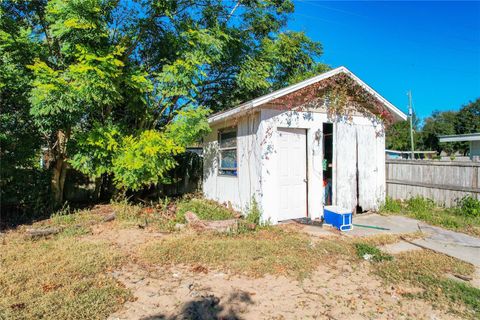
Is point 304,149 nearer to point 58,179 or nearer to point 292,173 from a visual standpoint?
point 292,173

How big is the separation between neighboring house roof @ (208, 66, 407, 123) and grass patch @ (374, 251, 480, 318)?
385cm

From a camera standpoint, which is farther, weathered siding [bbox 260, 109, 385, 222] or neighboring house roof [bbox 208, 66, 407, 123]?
weathered siding [bbox 260, 109, 385, 222]

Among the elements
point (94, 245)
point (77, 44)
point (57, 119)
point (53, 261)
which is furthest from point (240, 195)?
point (77, 44)

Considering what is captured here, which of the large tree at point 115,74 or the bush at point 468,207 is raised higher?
the large tree at point 115,74

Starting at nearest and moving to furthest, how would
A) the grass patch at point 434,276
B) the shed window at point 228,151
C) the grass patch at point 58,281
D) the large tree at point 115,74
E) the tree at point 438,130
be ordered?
1. the grass patch at point 58,281
2. the grass patch at point 434,276
3. the large tree at point 115,74
4. the shed window at point 228,151
5. the tree at point 438,130

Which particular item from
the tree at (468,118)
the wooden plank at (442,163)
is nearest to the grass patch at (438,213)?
the wooden plank at (442,163)

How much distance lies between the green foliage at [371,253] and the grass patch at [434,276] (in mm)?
130

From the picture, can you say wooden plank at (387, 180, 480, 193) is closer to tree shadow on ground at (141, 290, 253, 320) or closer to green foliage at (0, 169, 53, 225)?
tree shadow on ground at (141, 290, 253, 320)

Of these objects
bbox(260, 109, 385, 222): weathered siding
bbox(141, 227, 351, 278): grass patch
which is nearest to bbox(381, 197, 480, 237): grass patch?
bbox(260, 109, 385, 222): weathered siding

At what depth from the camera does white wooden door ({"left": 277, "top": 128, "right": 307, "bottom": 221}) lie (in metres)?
6.84

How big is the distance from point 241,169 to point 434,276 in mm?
4469

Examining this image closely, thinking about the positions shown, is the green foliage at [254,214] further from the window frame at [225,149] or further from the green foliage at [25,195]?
the green foliage at [25,195]

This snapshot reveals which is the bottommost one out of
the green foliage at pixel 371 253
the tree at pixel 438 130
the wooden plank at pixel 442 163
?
the green foliage at pixel 371 253

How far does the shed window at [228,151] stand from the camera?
25.4ft
